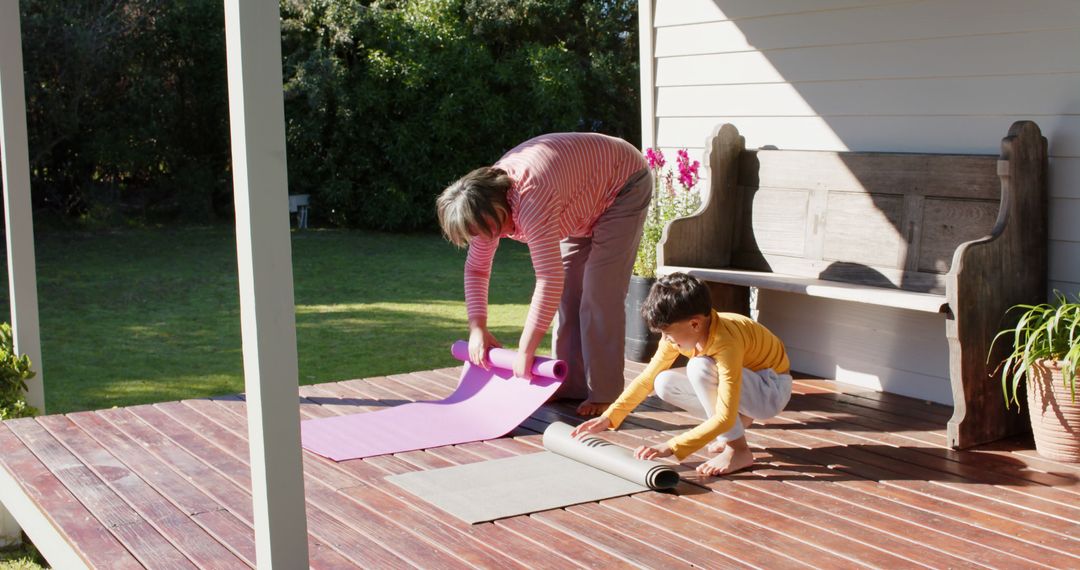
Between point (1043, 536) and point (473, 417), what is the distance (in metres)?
2.14

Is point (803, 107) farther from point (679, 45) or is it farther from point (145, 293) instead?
point (145, 293)

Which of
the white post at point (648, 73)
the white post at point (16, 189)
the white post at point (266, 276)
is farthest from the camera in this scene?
the white post at point (648, 73)

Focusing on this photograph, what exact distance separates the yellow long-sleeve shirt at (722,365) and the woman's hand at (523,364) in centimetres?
49

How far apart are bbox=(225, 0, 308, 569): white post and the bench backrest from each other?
2.99 m

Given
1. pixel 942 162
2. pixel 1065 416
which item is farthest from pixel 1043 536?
pixel 942 162

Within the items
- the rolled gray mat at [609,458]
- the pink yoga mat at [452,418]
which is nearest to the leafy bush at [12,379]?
the pink yoga mat at [452,418]

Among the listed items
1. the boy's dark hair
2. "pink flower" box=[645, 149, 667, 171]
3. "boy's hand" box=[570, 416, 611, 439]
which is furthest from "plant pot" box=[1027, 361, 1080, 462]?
"pink flower" box=[645, 149, 667, 171]

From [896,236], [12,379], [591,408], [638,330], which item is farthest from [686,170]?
[12,379]

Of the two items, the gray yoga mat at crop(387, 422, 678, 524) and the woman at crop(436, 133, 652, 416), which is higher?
the woman at crop(436, 133, 652, 416)

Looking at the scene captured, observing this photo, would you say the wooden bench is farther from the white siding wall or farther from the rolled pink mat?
the rolled pink mat

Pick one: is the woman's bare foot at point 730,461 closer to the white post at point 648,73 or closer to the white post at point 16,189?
the white post at point 648,73

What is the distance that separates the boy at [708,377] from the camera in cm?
363

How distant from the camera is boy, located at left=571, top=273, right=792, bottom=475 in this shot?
3.63 m

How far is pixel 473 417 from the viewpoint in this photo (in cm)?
448
